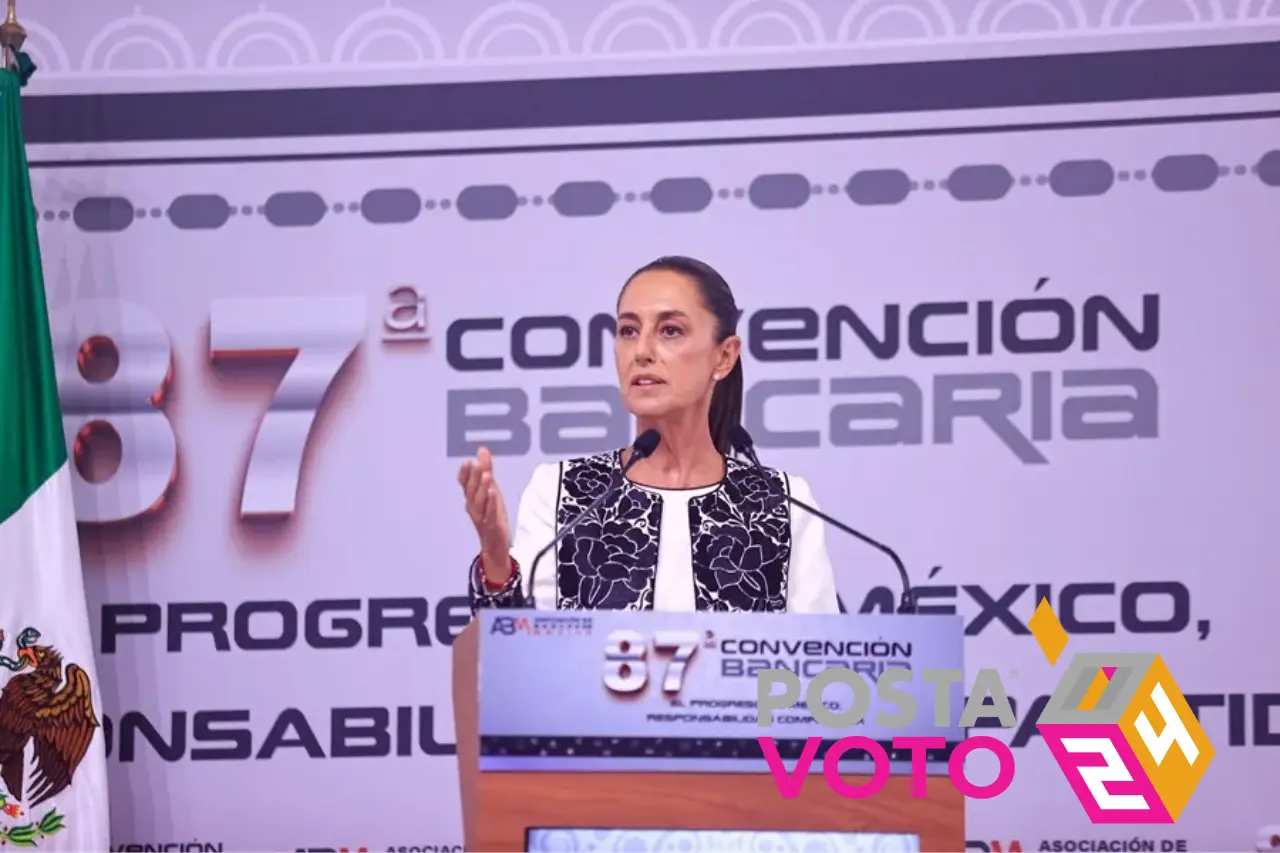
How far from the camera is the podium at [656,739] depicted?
6.72ft

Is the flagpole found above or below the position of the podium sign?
above

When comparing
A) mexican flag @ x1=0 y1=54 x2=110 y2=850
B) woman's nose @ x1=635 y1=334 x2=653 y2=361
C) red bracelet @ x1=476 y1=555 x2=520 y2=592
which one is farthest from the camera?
mexican flag @ x1=0 y1=54 x2=110 y2=850

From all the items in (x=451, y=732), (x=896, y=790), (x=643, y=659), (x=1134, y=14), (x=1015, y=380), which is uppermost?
(x=1134, y=14)

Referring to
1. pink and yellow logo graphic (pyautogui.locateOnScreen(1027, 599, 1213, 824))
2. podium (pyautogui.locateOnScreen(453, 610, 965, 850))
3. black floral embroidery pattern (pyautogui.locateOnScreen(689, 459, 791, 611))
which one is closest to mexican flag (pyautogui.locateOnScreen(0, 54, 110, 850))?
black floral embroidery pattern (pyautogui.locateOnScreen(689, 459, 791, 611))

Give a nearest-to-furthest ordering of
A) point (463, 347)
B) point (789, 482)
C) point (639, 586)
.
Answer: point (639, 586)
point (789, 482)
point (463, 347)

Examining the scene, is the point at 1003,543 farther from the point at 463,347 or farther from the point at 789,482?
the point at 463,347

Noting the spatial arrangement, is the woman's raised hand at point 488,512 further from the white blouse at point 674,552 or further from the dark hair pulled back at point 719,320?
the dark hair pulled back at point 719,320

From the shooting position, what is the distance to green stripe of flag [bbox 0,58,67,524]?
394 centimetres

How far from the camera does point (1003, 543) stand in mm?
3887

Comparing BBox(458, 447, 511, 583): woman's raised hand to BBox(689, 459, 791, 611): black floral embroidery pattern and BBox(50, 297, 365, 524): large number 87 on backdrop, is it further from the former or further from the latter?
BBox(50, 297, 365, 524): large number 87 on backdrop

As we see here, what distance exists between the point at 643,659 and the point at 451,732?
2027 mm

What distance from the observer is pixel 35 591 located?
393 centimetres

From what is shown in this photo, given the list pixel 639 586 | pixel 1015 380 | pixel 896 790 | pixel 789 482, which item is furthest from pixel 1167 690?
pixel 896 790

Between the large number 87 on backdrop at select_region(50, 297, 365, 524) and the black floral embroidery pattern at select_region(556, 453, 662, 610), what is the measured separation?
1445 mm
